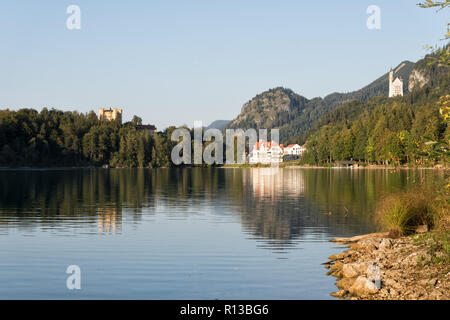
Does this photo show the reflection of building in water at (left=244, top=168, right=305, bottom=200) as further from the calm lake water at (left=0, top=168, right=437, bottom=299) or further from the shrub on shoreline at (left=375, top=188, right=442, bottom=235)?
the shrub on shoreline at (left=375, top=188, right=442, bottom=235)

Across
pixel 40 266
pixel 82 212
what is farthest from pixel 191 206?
pixel 40 266

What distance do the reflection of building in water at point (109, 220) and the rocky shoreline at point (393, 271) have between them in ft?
48.1

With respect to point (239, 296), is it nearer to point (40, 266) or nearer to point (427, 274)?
point (427, 274)

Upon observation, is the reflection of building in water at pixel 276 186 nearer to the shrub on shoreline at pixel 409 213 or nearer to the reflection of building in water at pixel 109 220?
the reflection of building in water at pixel 109 220

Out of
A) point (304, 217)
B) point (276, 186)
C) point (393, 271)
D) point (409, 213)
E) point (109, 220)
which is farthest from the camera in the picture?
point (276, 186)

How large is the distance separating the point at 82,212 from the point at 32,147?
480ft

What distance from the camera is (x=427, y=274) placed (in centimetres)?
1441

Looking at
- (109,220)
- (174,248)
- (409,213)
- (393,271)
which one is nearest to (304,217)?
(409,213)

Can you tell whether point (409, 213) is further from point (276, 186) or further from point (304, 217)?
point (276, 186)

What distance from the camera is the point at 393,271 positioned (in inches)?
608

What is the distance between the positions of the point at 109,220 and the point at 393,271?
21.9 m

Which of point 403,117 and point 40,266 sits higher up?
point 403,117

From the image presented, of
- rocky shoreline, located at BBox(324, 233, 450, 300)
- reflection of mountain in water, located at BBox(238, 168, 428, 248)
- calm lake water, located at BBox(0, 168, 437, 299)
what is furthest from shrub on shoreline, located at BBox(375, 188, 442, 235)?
reflection of mountain in water, located at BBox(238, 168, 428, 248)

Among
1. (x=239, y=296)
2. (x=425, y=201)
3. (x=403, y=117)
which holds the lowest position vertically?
(x=239, y=296)
